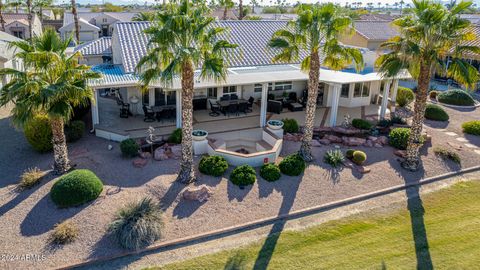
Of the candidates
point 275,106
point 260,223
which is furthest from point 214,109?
point 260,223

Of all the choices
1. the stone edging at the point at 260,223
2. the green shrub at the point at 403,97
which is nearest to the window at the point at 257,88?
the green shrub at the point at 403,97

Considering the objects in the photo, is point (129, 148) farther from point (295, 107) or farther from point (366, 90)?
point (366, 90)

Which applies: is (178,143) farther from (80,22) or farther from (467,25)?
(80,22)

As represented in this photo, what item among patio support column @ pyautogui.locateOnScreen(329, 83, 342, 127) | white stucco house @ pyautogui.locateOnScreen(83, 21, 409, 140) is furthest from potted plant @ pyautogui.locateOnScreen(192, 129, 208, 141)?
patio support column @ pyautogui.locateOnScreen(329, 83, 342, 127)

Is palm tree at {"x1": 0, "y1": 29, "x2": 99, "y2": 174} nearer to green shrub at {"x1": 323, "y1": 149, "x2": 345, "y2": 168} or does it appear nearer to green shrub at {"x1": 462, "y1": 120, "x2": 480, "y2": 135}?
green shrub at {"x1": 323, "y1": 149, "x2": 345, "y2": 168}

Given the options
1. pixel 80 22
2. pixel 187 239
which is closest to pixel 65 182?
pixel 187 239

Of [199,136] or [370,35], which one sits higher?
[370,35]
